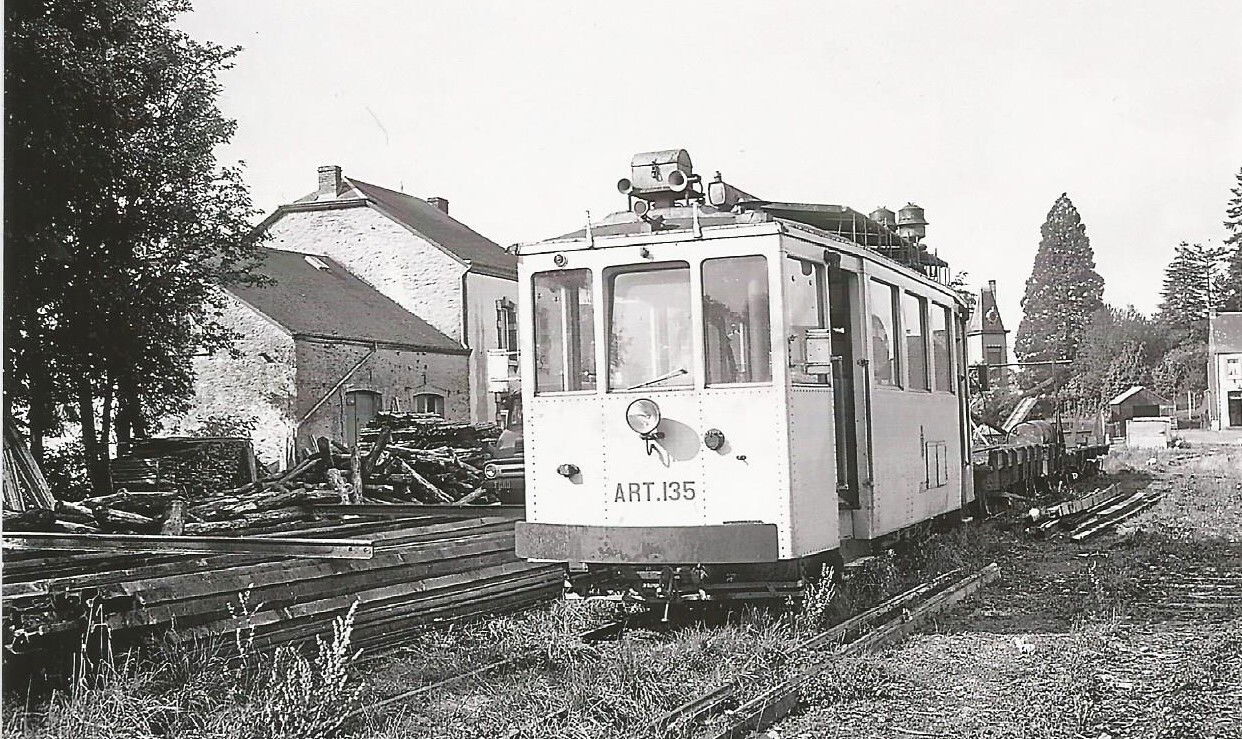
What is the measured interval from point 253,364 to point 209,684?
66.8 ft

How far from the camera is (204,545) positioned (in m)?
8.45

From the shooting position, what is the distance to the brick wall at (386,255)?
33.5 metres

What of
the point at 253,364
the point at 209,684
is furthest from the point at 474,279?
the point at 209,684

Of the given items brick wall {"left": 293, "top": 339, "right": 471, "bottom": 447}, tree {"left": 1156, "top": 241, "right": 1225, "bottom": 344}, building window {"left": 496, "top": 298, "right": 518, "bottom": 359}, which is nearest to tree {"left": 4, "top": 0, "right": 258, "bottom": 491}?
brick wall {"left": 293, "top": 339, "right": 471, "bottom": 447}

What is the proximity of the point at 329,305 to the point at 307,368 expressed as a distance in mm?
3724

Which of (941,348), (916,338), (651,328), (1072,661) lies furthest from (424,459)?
(1072,661)

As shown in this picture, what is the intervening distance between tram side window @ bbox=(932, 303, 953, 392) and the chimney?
25.8 m

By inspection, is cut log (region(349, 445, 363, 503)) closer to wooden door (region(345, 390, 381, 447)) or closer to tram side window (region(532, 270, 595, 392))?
wooden door (region(345, 390, 381, 447))

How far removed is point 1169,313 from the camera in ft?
279

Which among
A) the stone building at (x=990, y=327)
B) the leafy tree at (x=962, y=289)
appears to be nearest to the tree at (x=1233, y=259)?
the stone building at (x=990, y=327)

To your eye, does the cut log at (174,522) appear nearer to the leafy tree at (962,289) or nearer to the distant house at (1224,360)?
the leafy tree at (962,289)

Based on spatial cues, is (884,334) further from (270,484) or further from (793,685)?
(270,484)

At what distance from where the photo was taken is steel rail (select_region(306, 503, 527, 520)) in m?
13.2

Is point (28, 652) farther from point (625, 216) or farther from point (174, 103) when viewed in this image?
point (174, 103)
